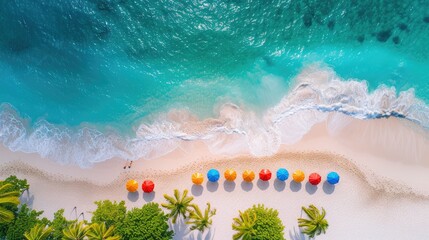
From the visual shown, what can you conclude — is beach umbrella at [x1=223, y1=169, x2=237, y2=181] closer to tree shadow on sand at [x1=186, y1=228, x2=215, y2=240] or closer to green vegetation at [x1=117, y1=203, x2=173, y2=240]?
tree shadow on sand at [x1=186, y1=228, x2=215, y2=240]

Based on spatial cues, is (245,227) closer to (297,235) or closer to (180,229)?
(297,235)

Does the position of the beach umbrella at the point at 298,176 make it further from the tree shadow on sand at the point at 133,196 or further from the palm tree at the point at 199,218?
the tree shadow on sand at the point at 133,196

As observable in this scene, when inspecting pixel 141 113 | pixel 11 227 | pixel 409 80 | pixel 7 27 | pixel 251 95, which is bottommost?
pixel 11 227

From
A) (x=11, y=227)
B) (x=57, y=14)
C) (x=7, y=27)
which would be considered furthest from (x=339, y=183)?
(x=7, y=27)

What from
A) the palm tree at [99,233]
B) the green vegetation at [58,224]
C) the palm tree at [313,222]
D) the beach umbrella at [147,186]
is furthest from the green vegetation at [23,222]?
the palm tree at [313,222]

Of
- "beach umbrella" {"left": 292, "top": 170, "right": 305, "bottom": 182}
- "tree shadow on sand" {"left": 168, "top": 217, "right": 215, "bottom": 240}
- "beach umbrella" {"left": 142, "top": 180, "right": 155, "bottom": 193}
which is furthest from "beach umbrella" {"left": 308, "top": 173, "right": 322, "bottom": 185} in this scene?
"beach umbrella" {"left": 142, "top": 180, "right": 155, "bottom": 193}

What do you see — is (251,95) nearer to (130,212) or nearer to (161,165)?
(161,165)

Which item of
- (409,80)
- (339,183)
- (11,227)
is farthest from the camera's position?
(409,80)
